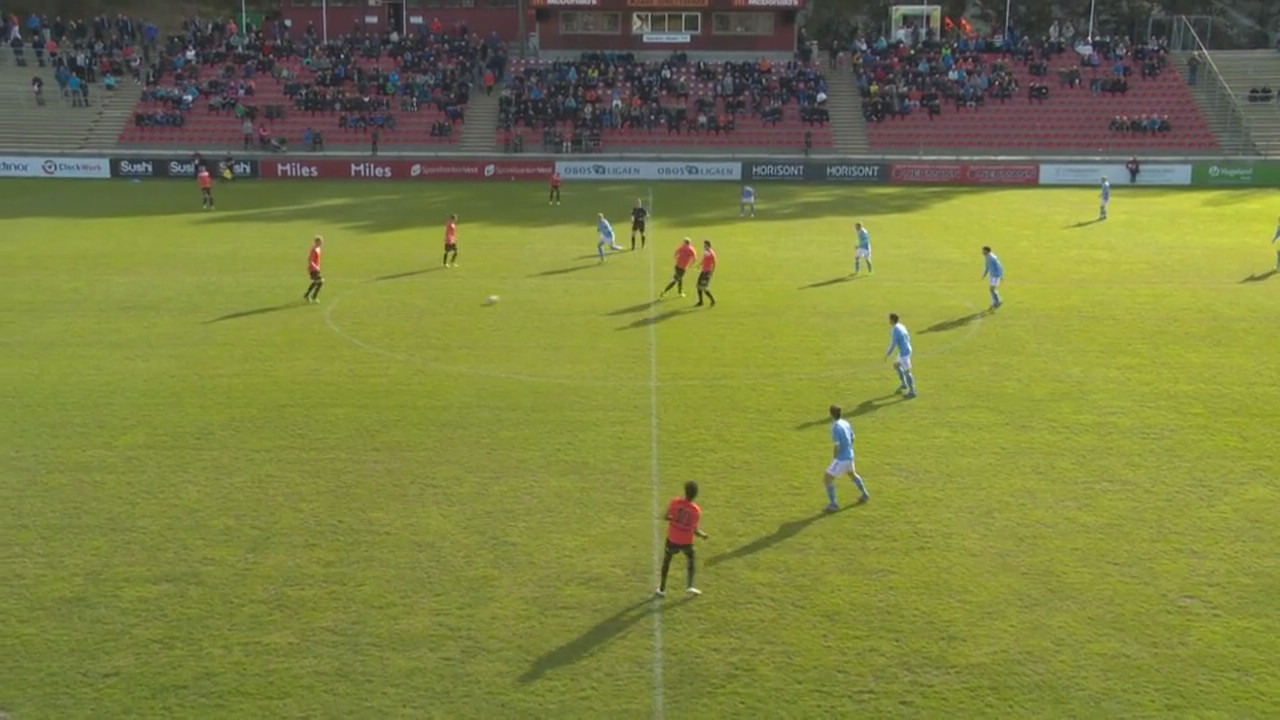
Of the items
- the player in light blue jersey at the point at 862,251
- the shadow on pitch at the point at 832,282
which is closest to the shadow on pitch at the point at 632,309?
the shadow on pitch at the point at 832,282

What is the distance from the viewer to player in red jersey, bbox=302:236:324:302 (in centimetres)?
2547

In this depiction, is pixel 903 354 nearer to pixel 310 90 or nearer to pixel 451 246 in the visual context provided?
pixel 451 246

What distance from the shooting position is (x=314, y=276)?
25.7m

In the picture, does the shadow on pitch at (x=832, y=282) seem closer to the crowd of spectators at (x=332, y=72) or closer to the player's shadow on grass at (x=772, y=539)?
the player's shadow on grass at (x=772, y=539)

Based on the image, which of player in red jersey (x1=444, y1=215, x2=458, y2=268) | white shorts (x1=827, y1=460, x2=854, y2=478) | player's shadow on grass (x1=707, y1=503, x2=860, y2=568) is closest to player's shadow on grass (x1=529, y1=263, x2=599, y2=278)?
player in red jersey (x1=444, y1=215, x2=458, y2=268)

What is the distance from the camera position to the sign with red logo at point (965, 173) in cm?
5056

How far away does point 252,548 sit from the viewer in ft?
44.8

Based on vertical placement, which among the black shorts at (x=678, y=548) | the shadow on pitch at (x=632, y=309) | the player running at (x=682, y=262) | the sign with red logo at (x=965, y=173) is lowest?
the black shorts at (x=678, y=548)

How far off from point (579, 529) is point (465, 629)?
274 cm

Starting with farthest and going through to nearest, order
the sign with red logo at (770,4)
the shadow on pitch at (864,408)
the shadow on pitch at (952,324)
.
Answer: the sign with red logo at (770,4) → the shadow on pitch at (952,324) → the shadow on pitch at (864,408)

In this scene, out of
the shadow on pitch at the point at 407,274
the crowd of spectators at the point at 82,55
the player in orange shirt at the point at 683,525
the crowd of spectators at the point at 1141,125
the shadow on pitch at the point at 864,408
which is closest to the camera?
the player in orange shirt at the point at 683,525

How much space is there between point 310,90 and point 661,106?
18.5 m

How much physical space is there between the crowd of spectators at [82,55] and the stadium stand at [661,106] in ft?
70.9

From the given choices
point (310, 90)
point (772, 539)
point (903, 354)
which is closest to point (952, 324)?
point (903, 354)
